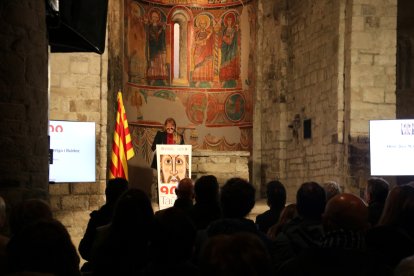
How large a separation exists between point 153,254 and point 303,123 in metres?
11.1

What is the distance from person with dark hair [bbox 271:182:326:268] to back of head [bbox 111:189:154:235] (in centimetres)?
73

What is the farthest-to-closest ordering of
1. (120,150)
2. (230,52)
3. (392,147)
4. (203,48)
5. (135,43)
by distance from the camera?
(203,48)
(230,52)
(135,43)
(392,147)
(120,150)

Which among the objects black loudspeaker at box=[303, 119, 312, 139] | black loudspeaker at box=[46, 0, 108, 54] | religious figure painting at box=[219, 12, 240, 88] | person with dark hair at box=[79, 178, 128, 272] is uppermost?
religious figure painting at box=[219, 12, 240, 88]

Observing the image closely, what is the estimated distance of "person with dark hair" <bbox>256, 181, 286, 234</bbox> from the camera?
16.8 ft

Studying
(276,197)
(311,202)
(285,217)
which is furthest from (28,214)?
(276,197)

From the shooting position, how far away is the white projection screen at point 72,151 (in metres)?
8.88

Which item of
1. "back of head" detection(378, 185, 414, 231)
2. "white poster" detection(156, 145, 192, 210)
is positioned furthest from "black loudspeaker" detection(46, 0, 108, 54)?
"back of head" detection(378, 185, 414, 231)

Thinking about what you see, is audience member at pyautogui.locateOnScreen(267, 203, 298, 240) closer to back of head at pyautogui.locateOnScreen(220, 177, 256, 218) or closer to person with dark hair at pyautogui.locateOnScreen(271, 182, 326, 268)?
person with dark hair at pyautogui.locateOnScreen(271, 182, 326, 268)

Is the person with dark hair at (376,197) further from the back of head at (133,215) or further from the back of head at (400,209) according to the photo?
the back of head at (133,215)

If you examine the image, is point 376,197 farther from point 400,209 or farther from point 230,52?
point 230,52

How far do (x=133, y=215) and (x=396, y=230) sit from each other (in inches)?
54.3

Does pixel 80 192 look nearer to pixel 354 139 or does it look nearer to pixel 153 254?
pixel 354 139

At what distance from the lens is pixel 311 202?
12.6ft

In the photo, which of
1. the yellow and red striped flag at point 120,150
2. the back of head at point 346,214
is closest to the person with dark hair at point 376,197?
the back of head at point 346,214
